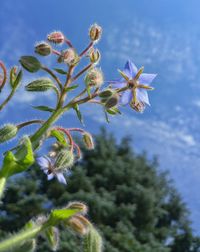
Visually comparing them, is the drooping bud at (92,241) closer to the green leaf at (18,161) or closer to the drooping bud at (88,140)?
the green leaf at (18,161)

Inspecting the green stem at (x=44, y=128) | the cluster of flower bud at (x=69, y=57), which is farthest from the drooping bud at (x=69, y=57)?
the green stem at (x=44, y=128)

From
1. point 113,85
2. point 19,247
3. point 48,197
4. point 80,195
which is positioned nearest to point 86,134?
point 113,85

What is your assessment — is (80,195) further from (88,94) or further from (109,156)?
(88,94)

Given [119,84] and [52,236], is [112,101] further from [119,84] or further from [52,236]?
[52,236]

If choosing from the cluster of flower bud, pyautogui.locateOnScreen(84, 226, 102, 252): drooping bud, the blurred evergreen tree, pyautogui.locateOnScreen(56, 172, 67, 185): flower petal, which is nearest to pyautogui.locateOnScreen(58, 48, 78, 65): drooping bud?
the cluster of flower bud

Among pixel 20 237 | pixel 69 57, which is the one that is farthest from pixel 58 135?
pixel 20 237

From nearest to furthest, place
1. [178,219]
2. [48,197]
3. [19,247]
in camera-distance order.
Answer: [19,247], [48,197], [178,219]
